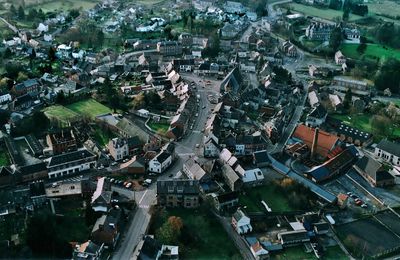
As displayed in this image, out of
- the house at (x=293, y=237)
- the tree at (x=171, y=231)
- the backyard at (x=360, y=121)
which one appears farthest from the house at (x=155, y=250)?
the backyard at (x=360, y=121)

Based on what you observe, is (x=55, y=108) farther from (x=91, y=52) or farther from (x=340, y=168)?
(x=340, y=168)

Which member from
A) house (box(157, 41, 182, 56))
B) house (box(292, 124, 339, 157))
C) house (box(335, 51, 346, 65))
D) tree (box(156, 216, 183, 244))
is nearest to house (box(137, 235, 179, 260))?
tree (box(156, 216, 183, 244))

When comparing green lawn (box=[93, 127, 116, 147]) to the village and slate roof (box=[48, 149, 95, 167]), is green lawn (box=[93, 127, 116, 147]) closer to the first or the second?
the village

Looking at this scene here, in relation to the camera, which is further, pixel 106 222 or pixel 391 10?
pixel 391 10

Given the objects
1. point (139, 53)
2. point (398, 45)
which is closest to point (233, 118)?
point (139, 53)

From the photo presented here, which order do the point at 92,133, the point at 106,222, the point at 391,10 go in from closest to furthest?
the point at 106,222 < the point at 92,133 < the point at 391,10

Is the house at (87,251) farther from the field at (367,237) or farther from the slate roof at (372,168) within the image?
the slate roof at (372,168)

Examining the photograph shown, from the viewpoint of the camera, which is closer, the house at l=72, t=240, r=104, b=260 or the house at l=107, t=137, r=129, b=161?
the house at l=72, t=240, r=104, b=260
